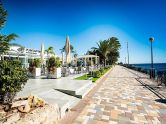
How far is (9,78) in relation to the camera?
4094 mm

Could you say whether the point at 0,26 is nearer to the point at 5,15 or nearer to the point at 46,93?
the point at 5,15

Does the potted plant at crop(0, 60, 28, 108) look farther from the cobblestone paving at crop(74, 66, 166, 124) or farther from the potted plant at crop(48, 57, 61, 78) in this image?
the potted plant at crop(48, 57, 61, 78)

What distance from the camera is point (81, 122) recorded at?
4.79m

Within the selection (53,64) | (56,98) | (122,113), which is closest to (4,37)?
(56,98)

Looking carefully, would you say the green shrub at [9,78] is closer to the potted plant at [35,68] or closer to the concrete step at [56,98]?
the concrete step at [56,98]

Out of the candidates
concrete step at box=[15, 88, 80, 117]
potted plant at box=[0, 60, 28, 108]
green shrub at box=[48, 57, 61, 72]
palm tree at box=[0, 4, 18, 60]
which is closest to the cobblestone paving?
concrete step at box=[15, 88, 80, 117]

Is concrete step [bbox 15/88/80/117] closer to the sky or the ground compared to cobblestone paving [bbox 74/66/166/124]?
closer to the sky

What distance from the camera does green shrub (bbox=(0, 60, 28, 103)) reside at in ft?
13.5

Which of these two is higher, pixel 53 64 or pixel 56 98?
pixel 53 64

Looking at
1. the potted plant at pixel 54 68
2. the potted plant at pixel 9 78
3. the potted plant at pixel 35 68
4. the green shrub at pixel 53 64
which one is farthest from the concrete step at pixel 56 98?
the potted plant at pixel 35 68

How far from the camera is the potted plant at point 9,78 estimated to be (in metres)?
4.11

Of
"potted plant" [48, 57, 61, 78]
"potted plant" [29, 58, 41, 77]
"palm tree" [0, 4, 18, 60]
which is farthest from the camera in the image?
"potted plant" [29, 58, 41, 77]

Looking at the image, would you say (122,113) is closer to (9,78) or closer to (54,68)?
(9,78)

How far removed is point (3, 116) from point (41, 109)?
0.93 m
